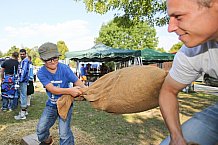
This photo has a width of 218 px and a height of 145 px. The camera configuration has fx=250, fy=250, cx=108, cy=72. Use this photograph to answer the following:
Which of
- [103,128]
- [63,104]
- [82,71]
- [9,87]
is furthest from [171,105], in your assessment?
[82,71]

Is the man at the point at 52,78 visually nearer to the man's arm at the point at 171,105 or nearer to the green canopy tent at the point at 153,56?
the man's arm at the point at 171,105

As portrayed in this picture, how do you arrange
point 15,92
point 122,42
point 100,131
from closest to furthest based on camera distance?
point 100,131, point 15,92, point 122,42

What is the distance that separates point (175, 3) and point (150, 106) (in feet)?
2.52

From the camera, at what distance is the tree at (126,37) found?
4441 centimetres

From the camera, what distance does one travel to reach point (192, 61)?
50.9 inches

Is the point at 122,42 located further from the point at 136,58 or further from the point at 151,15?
the point at 151,15

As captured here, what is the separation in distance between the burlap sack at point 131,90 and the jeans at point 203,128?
0.27 meters

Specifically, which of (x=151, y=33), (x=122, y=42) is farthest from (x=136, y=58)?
(x=151, y=33)

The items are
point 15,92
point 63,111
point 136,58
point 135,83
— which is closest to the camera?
point 135,83

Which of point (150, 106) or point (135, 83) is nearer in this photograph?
point (135, 83)

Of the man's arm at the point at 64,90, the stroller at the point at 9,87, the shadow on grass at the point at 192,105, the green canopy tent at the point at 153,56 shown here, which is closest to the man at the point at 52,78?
the man's arm at the point at 64,90

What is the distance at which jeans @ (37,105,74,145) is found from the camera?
3143 mm

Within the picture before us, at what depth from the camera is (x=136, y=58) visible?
1240cm

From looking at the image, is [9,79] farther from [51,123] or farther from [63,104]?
[63,104]
